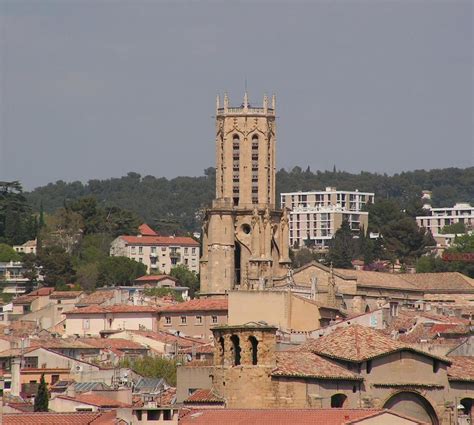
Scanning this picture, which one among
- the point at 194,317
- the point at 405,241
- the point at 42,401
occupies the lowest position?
the point at 42,401

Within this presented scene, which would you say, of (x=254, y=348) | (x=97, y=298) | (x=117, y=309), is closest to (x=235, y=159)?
(x=97, y=298)

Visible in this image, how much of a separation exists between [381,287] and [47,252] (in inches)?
1928

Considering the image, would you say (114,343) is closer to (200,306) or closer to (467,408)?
(200,306)

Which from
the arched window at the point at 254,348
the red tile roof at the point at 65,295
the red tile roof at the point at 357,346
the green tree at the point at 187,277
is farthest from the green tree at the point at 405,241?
the arched window at the point at 254,348

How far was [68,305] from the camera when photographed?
463 ft

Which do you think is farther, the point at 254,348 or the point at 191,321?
Result: the point at 191,321

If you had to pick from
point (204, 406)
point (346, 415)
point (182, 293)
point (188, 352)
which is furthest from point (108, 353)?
point (182, 293)

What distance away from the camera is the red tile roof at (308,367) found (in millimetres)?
58094

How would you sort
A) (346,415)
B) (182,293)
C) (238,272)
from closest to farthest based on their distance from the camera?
(346,415)
(238,272)
(182,293)

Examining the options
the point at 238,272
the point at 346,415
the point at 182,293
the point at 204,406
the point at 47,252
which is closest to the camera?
the point at 346,415

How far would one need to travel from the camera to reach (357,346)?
6031 centimetres

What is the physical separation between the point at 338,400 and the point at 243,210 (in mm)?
83411

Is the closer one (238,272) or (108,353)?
(108,353)

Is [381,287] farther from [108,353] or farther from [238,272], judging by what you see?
[108,353]
